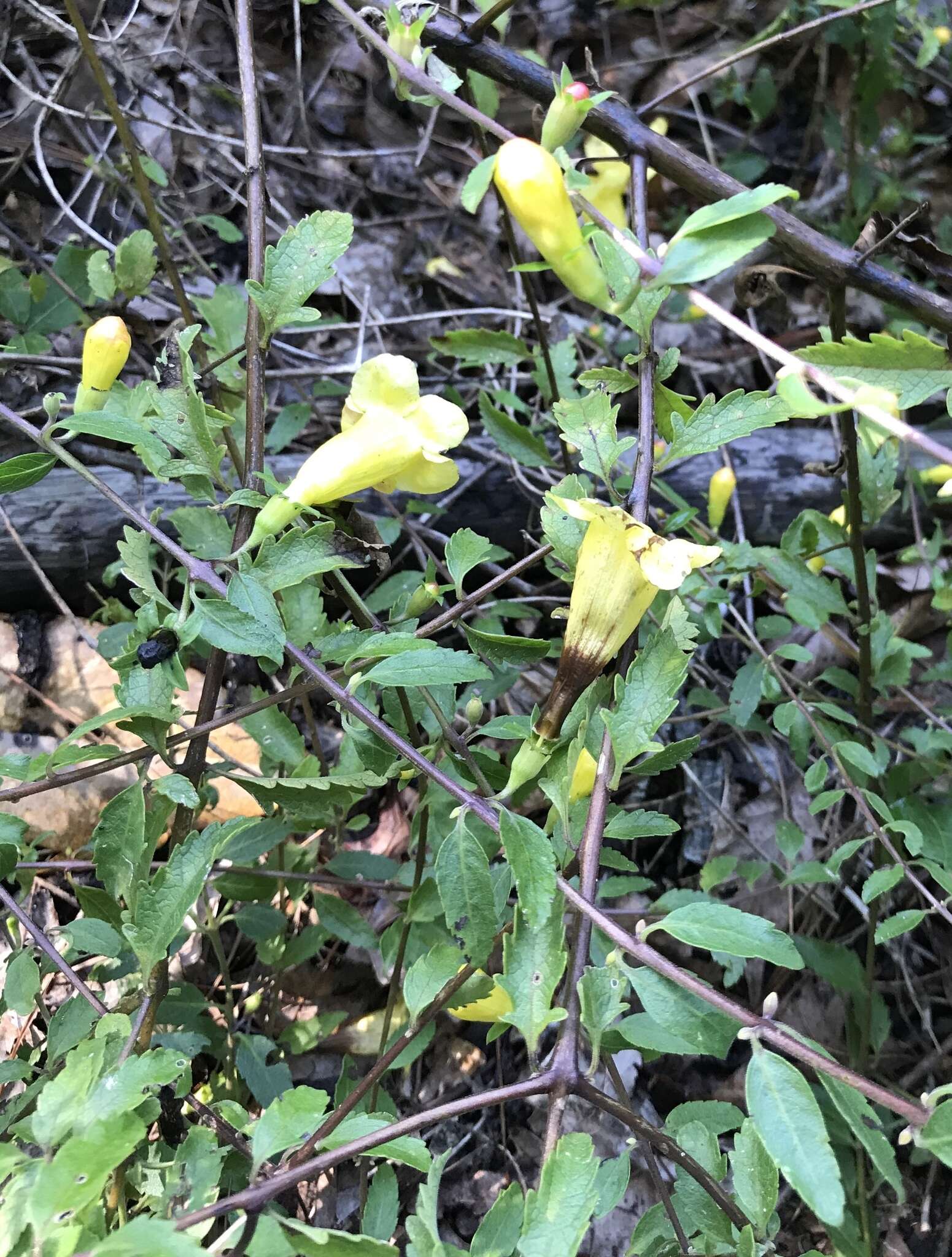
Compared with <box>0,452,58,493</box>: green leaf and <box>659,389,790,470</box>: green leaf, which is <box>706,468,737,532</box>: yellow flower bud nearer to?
<box>659,389,790,470</box>: green leaf

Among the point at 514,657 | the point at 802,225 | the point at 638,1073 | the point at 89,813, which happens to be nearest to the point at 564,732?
the point at 514,657

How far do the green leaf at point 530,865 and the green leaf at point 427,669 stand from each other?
15 centimetres

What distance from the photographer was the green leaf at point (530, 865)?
0.77m

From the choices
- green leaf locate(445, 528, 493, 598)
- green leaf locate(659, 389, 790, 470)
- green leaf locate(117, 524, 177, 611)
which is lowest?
green leaf locate(445, 528, 493, 598)

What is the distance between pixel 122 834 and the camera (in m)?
0.98

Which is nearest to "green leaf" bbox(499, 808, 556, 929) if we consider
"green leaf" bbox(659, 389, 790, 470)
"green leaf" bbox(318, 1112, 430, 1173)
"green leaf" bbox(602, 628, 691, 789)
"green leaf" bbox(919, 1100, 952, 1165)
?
"green leaf" bbox(602, 628, 691, 789)

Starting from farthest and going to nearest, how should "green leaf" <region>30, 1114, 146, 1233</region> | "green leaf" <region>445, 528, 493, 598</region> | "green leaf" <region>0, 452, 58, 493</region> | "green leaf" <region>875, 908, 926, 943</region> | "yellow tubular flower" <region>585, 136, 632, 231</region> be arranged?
"yellow tubular flower" <region>585, 136, 632, 231</region> < "green leaf" <region>875, 908, 926, 943</region> < "green leaf" <region>445, 528, 493, 598</region> < "green leaf" <region>0, 452, 58, 493</region> < "green leaf" <region>30, 1114, 146, 1233</region>

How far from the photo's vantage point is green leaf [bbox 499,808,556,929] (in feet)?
2.54

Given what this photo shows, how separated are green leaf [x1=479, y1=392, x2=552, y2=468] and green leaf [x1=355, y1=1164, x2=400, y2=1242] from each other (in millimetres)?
1140

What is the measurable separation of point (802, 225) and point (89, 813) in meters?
1.71

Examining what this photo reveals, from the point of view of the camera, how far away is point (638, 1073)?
1705mm

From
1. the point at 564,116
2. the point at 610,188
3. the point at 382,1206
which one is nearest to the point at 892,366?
the point at 564,116

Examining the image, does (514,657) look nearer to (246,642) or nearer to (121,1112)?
(246,642)

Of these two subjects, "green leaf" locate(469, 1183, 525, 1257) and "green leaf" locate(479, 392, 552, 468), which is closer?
"green leaf" locate(469, 1183, 525, 1257)
